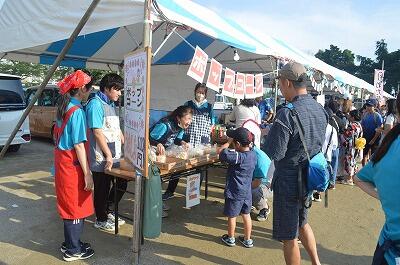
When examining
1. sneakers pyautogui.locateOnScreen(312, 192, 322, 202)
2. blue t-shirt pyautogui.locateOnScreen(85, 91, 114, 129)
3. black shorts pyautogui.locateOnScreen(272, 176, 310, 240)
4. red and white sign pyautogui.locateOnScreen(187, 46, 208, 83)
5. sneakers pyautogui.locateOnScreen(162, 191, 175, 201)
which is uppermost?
red and white sign pyautogui.locateOnScreen(187, 46, 208, 83)

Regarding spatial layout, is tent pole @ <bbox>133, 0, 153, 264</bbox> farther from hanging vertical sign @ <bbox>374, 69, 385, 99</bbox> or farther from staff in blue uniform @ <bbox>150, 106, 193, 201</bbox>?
hanging vertical sign @ <bbox>374, 69, 385, 99</bbox>

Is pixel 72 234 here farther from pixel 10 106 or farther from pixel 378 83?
pixel 378 83

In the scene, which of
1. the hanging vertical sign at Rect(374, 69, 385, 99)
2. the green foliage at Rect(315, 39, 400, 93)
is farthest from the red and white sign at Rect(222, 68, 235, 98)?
the green foliage at Rect(315, 39, 400, 93)

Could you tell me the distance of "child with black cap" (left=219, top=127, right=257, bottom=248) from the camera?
11.9 feet

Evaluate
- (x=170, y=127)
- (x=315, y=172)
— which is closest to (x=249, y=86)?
(x=170, y=127)

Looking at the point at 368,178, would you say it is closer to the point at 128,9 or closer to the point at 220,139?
the point at 128,9

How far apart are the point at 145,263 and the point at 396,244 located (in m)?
2.38

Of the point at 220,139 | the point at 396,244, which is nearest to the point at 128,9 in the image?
the point at 396,244

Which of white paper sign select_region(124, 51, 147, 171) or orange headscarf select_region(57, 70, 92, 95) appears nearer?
white paper sign select_region(124, 51, 147, 171)

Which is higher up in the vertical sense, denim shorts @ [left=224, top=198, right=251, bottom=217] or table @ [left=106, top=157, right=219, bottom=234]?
table @ [left=106, top=157, right=219, bottom=234]

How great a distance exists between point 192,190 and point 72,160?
1.65m

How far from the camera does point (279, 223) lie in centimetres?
268

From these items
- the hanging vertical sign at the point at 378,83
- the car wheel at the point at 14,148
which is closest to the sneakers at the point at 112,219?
the car wheel at the point at 14,148

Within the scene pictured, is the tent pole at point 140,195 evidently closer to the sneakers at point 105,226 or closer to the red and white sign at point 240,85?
the sneakers at point 105,226
